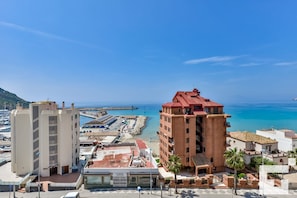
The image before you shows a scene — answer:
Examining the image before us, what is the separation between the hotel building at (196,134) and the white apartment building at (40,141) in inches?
829

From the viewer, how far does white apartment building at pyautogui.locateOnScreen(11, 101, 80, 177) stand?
43.5m

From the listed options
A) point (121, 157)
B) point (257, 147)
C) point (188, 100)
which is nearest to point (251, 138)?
point (257, 147)

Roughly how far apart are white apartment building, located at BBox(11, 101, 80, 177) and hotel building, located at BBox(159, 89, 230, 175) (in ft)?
69.1

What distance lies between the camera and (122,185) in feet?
124

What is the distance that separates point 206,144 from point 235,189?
12.3 metres

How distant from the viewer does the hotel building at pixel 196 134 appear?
45.4 meters

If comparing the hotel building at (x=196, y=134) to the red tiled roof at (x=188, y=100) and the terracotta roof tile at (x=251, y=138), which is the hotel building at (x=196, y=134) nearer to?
the red tiled roof at (x=188, y=100)

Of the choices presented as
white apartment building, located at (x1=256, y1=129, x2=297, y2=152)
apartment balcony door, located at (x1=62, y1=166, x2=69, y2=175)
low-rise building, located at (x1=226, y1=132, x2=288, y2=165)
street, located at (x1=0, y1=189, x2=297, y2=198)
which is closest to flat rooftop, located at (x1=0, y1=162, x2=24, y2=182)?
street, located at (x1=0, y1=189, x2=297, y2=198)

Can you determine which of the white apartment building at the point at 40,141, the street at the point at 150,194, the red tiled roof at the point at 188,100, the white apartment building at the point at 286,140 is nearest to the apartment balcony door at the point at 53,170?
the white apartment building at the point at 40,141

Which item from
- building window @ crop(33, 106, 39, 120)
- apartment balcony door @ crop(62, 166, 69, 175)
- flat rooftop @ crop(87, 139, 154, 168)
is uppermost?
building window @ crop(33, 106, 39, 120)

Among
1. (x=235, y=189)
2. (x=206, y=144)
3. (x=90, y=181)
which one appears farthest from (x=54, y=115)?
(x=235, y=189)

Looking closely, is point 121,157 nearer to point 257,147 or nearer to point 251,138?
point 257,147

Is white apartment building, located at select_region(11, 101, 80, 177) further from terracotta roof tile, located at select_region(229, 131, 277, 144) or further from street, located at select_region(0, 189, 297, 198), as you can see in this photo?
terracotta roof tile, located at select_region(229, 131, 277, 144)

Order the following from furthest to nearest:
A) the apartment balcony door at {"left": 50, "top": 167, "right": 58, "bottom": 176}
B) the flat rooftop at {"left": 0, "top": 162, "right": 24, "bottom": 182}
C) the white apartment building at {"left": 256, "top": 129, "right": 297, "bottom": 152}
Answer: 1. the white apartment building at {"left": 256, "top": 129, "right": 297, "bottom": 152}
2. the apartment balcony door at {"left": 50, "top": 167, "right": 58, "bottom": 176}
3. the flat rooftop at {"left": 0, "top": 162, "right": 24, "bottom": 182}
